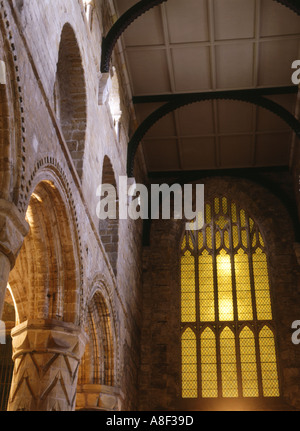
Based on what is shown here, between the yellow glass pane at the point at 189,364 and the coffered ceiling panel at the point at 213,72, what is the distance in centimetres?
497

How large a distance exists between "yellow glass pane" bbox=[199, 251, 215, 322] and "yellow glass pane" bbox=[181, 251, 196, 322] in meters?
0.21

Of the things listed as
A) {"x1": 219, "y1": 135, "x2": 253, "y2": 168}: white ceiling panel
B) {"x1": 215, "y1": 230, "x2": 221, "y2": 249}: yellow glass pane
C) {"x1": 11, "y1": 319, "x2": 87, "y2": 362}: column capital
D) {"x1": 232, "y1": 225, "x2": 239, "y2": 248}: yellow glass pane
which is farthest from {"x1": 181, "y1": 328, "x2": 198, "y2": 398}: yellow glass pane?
{"x1": 11, "y1": 319, "x2": 87, "y2": 362}: column capital

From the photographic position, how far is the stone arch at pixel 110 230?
11.9 m

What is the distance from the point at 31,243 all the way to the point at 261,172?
34.6 ft

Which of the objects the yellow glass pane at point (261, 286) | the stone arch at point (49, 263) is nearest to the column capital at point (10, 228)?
the stone arch at point (49, 263)

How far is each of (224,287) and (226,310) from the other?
664 millimetres

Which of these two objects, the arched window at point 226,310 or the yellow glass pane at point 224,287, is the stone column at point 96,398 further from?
the yellow glass pane at point 224,287

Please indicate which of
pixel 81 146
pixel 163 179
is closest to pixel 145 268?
pixel 163 179

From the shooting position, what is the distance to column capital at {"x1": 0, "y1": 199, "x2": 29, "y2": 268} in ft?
18.5

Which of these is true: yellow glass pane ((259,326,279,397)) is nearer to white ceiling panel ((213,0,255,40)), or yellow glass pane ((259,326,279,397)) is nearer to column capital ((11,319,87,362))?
white ceiling panel ((213,0,255,40))

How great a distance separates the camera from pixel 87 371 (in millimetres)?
11078

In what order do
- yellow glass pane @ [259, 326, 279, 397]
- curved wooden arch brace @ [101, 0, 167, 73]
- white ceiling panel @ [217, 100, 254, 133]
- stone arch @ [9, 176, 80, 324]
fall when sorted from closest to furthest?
stone arch @ [9, 176, 80, 324] < curved wooden arch brace @ [101, 0, 167, 73] < yellow glass pane @ [259, 326, 279, 397] < white ceiling panel @ [217, 100, 254, 133]

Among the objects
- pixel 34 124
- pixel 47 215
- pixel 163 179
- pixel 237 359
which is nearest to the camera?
pixel 34 124
